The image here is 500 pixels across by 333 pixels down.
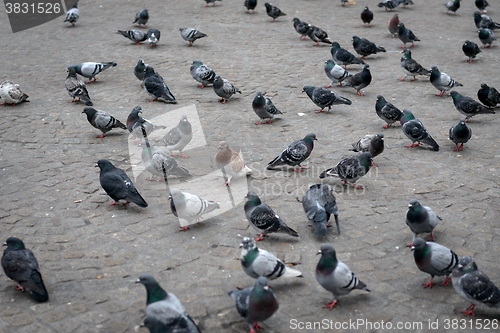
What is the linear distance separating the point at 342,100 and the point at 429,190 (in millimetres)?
3249

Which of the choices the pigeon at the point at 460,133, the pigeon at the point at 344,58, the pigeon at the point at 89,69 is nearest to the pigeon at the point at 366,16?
the pigeon at the point at 344,58

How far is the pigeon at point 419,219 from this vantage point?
653 centimetres

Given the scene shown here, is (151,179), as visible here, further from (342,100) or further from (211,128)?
(342,100)

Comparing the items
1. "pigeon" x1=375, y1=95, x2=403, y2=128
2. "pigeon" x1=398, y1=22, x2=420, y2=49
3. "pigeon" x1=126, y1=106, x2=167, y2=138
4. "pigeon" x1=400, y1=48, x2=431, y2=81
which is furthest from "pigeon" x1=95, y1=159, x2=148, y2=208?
"pigeon" x1=398, y1=22, x2=420, y2=49

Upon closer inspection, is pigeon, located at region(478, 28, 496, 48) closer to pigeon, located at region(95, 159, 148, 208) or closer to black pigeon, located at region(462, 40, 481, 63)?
black pigeon, located at region(462, 40, 481, 63)

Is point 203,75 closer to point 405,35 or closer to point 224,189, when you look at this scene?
point 224,189

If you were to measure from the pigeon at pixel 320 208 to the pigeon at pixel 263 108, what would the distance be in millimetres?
3288

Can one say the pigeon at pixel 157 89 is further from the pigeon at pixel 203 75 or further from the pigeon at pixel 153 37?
the pigeon at pixel 153 37

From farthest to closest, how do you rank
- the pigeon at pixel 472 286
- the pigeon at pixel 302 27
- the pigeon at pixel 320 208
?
1. the pigeon at pixel 302 27
2. the pigeon at pixel 320 208
3. the pigeon at pixel 472 286

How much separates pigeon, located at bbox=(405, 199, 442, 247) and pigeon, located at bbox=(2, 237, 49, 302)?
12.9ft

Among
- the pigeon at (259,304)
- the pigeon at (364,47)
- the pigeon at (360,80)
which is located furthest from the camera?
the pigeon at (364,47)

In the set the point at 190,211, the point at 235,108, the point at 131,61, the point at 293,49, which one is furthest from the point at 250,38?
the point at 190,211

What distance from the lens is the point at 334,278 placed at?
18.1 ft

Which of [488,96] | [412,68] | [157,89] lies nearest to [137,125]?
[157,89]
